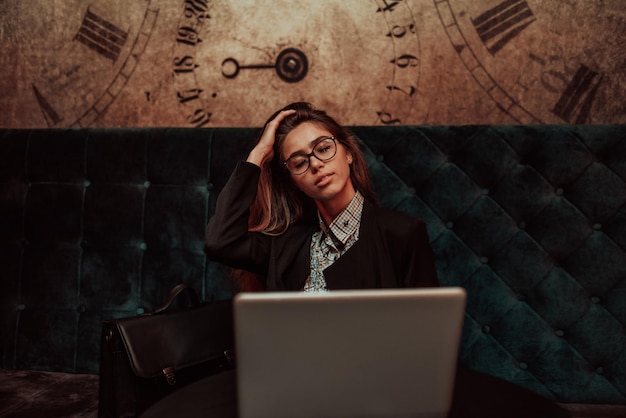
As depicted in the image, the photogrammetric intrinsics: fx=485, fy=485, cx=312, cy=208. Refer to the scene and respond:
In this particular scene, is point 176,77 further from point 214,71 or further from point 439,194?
point 439,194

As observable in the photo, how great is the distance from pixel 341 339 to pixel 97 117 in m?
1.65

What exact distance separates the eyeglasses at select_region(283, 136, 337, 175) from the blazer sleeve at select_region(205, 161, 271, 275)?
0.36 feet

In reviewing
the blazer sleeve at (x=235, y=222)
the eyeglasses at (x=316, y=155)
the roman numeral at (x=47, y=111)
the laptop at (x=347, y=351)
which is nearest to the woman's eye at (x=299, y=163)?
the eyeglasses at (x=316, y=155)

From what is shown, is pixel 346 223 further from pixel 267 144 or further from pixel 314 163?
pixel 267 144

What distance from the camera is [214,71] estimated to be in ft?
5.88

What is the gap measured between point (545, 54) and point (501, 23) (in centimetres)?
18

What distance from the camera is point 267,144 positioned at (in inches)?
50.7

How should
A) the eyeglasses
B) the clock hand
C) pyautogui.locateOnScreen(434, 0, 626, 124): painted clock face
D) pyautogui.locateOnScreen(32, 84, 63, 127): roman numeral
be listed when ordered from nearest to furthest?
the eyeglasses < pyautogui.locateOnScreen(434, 0, 626, 124): painted clock face < the clock hand < pyautogui.locateOnScreen(32, 84, 63, 127): roman numeral

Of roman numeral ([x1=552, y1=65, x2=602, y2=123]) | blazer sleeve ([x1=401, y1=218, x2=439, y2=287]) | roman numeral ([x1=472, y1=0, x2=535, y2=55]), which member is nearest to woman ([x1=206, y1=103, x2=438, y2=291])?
blazer sleeve ([x1=401, y1=218, x2=439, y2=287])

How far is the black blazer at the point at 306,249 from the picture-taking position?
3.78ft

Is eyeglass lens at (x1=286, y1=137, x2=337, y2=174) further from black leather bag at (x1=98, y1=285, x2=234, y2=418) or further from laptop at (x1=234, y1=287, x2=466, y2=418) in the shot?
laptop at (x1=234, y1=287, x2=466, y2=418)

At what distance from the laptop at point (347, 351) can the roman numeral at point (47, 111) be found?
170cm

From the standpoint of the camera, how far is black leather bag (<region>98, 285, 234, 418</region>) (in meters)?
1.08

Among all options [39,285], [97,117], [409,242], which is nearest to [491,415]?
[409,242]
